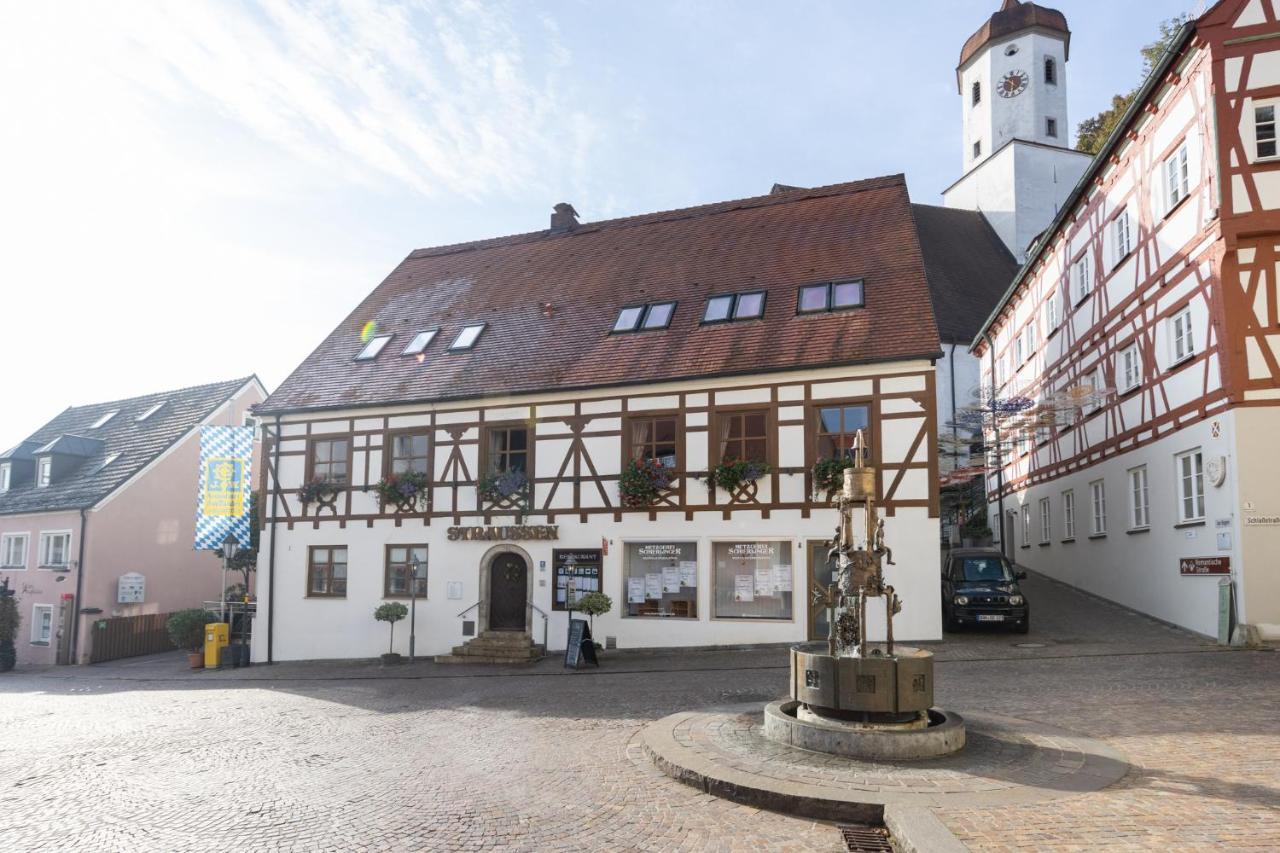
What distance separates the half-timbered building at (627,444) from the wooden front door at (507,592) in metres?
0.05

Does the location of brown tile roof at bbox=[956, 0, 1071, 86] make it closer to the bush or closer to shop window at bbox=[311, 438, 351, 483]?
shop window at bbox=[311, 438, 351, 483]

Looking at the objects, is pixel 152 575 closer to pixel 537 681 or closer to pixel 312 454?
pixel 312 454

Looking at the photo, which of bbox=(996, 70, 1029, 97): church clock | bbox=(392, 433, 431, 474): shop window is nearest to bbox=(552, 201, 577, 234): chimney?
bbox=(392, 433, 431, 474): shop window

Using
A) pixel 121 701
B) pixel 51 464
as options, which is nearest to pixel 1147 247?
pixel 121 701

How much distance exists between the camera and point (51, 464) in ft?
111

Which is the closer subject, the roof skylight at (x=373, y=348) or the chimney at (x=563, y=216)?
the roof skylight at (x=373, y=348)

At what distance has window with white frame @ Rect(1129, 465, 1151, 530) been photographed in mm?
19766

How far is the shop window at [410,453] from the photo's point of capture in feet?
76.0

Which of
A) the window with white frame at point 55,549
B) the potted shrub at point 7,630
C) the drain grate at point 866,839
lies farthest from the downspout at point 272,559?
the drain grate at point 866,839

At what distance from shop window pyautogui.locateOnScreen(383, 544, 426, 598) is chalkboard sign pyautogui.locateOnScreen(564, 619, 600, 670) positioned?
17.1 ft

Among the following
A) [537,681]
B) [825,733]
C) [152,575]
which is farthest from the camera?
[152,575]

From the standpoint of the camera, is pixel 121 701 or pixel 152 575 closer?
pixel 121 701

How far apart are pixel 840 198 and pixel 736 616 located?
11399 mm

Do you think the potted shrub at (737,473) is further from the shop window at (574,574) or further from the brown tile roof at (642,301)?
the shop window at (574,574)
